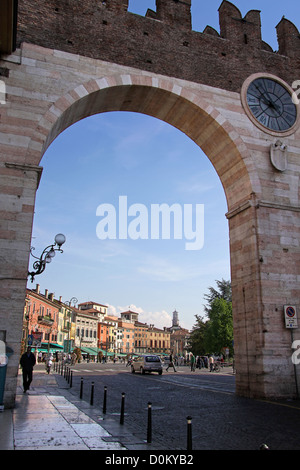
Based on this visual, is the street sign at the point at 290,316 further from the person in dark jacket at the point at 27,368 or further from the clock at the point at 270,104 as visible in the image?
the person in dark jacket at the point at 27,368

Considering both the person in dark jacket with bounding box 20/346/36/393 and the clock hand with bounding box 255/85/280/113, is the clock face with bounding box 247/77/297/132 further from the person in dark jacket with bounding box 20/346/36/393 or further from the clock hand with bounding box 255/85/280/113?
the person in dark jacket with bounding box 20/346/36/393

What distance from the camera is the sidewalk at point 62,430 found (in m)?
4.94

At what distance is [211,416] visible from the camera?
780cm

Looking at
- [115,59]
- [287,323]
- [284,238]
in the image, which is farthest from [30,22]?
[287,323]

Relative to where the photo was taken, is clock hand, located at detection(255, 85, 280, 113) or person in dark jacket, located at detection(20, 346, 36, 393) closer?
person in dark jacket, located at detection(20, 346, 36, 393)

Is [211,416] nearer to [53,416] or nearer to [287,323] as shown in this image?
[53,416]

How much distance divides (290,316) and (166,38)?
32.4 feet

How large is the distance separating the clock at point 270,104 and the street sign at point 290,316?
19.6 ft

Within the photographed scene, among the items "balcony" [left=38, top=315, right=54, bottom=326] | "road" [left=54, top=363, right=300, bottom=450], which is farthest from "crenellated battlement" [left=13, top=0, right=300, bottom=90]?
"balcony" [left=38, top=315, right=54, bottom=326]

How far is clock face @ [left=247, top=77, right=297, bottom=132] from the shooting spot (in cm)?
1363

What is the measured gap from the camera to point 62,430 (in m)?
5.85

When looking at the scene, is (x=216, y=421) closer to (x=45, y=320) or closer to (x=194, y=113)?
(x=194, y=113)

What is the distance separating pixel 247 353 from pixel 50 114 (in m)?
8.89

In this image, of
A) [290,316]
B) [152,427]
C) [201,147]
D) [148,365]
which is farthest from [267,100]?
[148,365]
